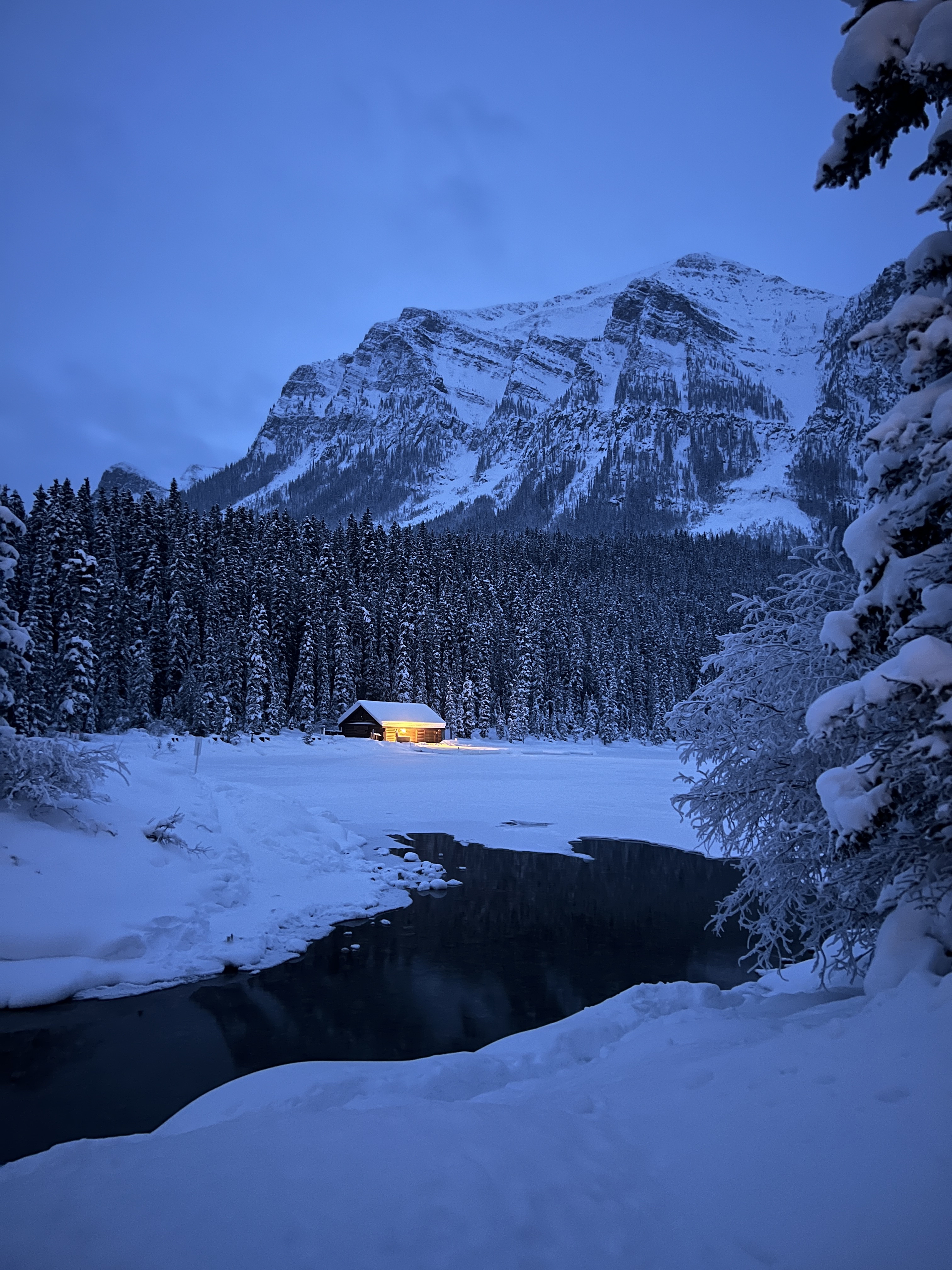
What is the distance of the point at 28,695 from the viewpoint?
37094 mm

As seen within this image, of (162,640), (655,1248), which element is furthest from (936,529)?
(162,640)

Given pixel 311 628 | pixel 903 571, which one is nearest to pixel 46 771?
pixel 903 571

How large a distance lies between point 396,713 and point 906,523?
192 ft

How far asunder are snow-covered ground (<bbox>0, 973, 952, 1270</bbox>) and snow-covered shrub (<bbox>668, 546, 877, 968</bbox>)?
241 cm

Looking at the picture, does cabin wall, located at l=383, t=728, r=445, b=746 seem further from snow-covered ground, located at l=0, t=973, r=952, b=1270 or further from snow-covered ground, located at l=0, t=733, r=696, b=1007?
snow-covered ground, located at l=0, t=973, r=952, b=1270

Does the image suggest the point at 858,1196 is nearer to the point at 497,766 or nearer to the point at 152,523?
the point at 497,766

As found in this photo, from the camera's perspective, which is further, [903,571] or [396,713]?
[396,713]

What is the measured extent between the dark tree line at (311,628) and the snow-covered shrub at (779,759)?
83.6ft

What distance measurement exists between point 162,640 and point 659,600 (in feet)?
251

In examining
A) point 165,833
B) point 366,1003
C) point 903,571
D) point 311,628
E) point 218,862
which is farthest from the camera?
point 311,628

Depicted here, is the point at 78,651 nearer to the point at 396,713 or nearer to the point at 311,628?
the point at 311,628

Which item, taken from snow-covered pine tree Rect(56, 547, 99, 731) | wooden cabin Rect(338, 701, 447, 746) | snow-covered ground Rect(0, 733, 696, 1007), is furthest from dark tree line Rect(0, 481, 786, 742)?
snow-covered ground Rect(0, 733, 696, 1007)

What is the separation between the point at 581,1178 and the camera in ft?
13.5

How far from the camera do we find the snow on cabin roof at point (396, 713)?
2411 inches
